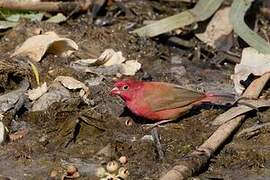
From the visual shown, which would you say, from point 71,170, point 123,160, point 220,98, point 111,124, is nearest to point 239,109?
point 220,98

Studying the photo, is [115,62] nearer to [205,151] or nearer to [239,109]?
[239,109]

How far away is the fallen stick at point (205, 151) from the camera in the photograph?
16.2ft

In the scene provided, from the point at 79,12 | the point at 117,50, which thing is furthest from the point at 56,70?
the point at 79,12

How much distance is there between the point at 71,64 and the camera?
682cm

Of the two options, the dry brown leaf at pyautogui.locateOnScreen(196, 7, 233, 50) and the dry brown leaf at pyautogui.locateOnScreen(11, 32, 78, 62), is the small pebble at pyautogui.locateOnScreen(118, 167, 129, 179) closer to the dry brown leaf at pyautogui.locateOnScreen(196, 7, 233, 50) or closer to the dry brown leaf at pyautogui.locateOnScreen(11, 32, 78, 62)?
the dry brown leaf at pyautogui.locateOnScreen(11, 32, 78, 62)

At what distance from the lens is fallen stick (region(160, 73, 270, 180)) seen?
16.2 feet

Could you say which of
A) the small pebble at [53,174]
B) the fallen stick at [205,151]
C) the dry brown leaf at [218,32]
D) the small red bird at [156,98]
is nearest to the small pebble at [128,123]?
the small red bird at [156,98]

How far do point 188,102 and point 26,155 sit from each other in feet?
4.28

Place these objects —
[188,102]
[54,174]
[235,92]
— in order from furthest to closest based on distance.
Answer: [235,92]
[188,102]
[54,174]

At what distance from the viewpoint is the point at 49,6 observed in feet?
24.7

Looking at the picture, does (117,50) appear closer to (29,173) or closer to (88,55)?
(88,55)

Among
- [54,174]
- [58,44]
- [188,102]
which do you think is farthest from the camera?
[58,44]

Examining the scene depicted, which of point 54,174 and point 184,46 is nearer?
point 54,174

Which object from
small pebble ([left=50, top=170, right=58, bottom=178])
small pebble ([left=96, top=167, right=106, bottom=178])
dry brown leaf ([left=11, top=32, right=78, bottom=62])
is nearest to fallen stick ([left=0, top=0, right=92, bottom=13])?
dry brown leaf ([left=11, top=32, right=78, bottom=62])
